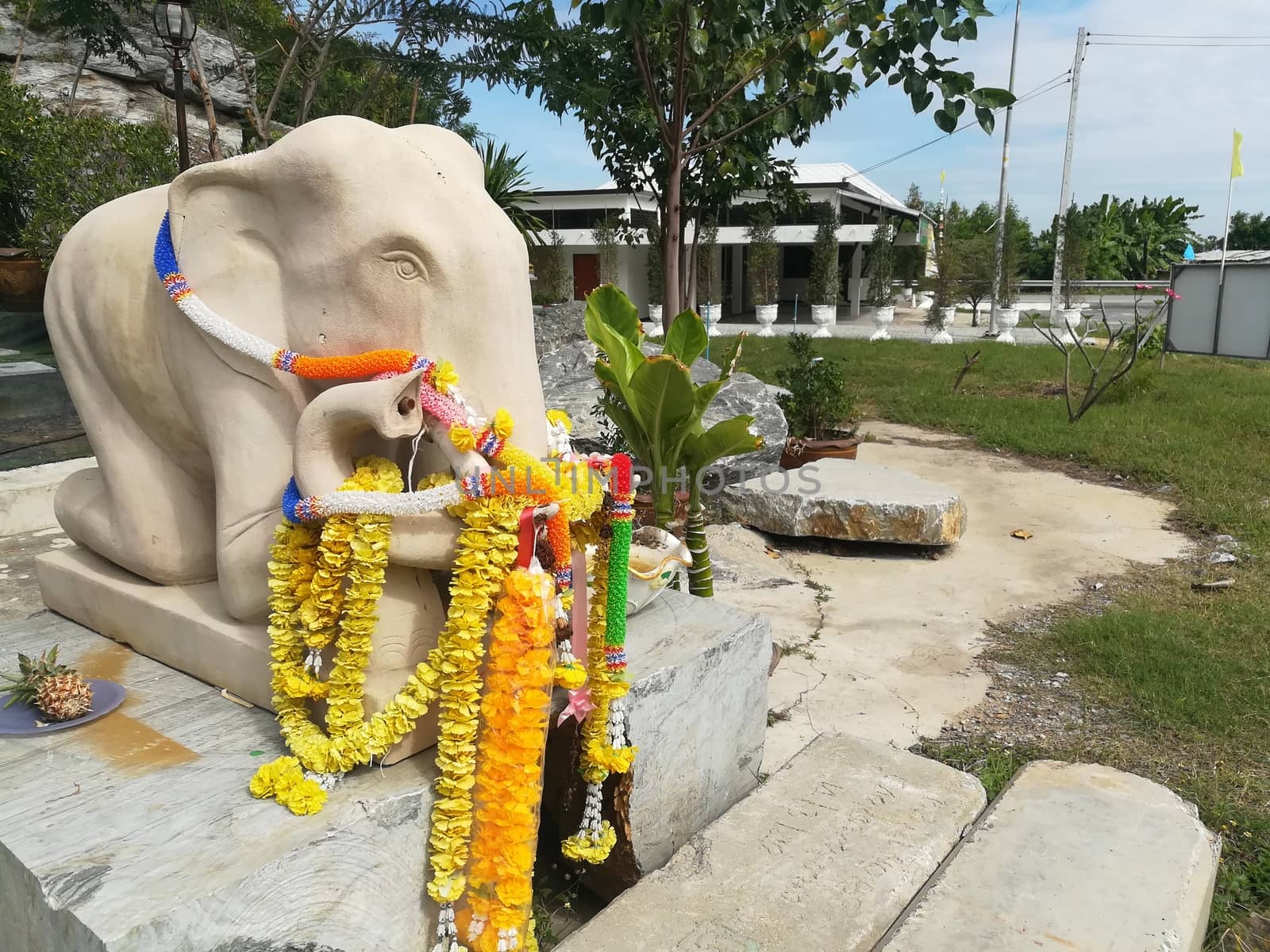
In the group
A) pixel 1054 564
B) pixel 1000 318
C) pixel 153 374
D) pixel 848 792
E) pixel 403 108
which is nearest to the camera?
pixel 153 374

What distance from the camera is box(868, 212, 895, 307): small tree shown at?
2119 centimetres

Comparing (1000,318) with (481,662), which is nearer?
(481,662)

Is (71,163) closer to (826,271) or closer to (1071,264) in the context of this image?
(826,271)

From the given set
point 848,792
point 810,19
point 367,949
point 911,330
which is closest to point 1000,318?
point 911,330

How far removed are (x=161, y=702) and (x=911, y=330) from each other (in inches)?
754

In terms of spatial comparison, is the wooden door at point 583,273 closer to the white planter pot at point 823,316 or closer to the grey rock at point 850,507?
the white planter pot at point 823,316

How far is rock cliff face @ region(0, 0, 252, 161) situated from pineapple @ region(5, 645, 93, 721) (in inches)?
398

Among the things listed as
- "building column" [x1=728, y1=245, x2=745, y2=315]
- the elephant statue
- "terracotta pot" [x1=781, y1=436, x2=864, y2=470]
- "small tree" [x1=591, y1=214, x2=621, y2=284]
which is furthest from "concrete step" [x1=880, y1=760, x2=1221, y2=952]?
"building column" [x1=728, y1=245, x2=745, y2=315]

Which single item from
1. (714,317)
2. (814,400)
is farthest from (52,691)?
(714,317)

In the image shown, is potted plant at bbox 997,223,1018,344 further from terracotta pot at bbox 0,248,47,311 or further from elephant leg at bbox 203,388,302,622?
elephant leg at bbox 203,388,302,622

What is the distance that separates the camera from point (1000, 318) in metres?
17.8

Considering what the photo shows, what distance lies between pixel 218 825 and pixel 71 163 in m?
7.14

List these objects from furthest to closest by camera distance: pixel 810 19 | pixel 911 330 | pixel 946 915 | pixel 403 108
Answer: pixel 911 330 < pixel 403 108 < pixel 810 19 < pixel 946 915

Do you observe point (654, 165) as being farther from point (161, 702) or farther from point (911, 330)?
point (911, 330)
